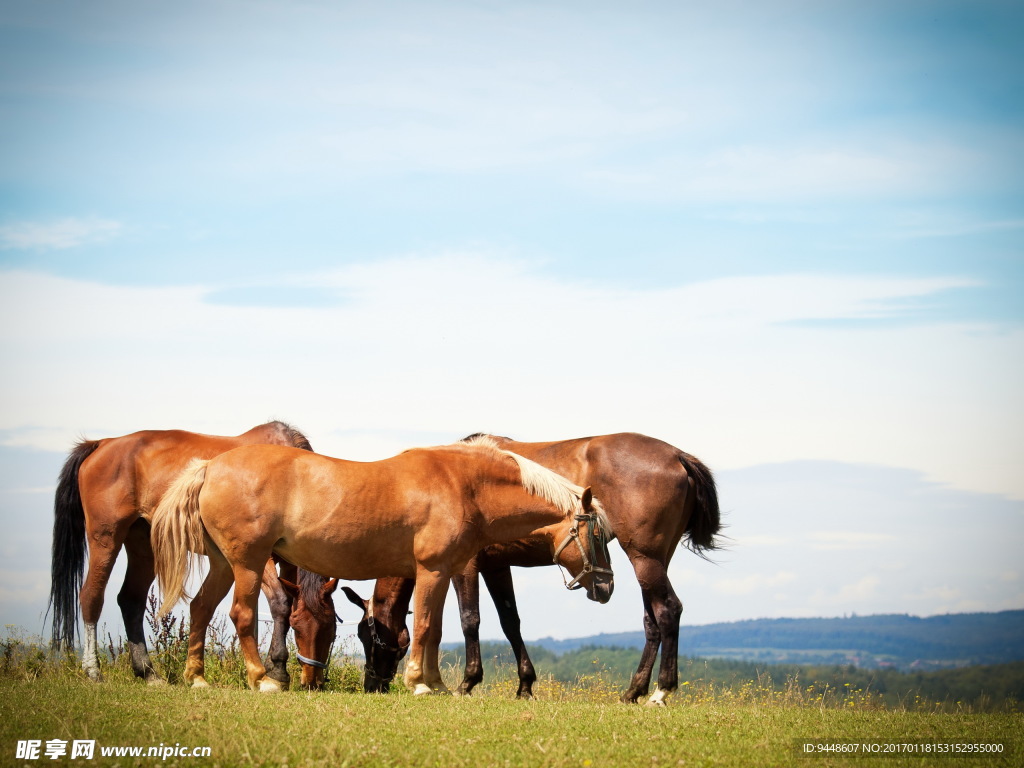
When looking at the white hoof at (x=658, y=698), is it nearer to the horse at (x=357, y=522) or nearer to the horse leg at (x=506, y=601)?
the horse at (x=357, y=522)

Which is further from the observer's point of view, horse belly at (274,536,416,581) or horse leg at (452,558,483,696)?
horse leg at (452,558,483,696)

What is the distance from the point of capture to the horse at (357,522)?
9133 mm

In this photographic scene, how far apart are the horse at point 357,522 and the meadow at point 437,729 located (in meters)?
0.85

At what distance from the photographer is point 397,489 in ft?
31.3

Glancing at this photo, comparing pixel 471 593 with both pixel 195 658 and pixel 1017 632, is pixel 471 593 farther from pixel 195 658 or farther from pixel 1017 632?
pixel 1017 632

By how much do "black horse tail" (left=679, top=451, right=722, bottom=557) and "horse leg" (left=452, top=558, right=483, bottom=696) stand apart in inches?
105

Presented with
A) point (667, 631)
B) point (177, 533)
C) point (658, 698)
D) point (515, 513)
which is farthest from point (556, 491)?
point (177, 533)

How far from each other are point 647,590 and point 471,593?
6.64ft

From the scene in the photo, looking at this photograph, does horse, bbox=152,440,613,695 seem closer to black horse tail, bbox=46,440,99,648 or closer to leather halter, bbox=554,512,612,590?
leather halter, bbox=554,512,612,590

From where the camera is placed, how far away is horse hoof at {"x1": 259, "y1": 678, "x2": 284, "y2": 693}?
30.4ft

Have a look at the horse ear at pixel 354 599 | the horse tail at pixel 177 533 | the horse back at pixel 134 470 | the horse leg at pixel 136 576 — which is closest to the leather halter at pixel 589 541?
the horse ear at pixel 354 599

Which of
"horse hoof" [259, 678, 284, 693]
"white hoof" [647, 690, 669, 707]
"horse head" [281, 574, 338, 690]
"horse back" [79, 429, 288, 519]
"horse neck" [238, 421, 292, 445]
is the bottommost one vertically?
"white hoof" [647, 690, 669, 707]

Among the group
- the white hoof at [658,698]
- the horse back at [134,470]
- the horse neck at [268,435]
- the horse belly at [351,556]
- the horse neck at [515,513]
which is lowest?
the white hoof at [658,698]

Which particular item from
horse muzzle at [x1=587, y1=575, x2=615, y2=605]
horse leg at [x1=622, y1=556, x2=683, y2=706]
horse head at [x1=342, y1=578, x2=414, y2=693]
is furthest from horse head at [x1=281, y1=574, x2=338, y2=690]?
horse leg at [x1=622, y1=556, x2=683, y2=706]
